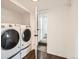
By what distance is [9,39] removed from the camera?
190 centimetres

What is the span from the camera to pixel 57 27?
10.9 feet

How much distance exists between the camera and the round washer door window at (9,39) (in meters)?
1.71

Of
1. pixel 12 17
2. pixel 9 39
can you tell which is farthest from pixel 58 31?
pixel 9 39

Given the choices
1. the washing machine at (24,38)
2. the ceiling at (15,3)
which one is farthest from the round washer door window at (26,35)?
the ceiling at (15,3)

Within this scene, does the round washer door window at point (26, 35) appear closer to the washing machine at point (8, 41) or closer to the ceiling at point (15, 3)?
the washing machine at point (8, 41)

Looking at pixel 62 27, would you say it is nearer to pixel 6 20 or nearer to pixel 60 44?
pixel 60 44

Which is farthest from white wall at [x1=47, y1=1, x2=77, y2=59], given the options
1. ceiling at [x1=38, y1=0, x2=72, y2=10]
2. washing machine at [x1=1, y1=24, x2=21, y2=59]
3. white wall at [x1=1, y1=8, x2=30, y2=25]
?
washing machine at [x1=1, y1=24, x2=21, y2=59]

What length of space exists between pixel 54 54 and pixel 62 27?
95 centimetres

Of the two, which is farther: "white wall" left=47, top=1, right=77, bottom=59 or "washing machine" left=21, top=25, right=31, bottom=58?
"white wall" left=47, top=1, right=77, bottom=59

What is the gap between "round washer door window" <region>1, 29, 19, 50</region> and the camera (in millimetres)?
1712

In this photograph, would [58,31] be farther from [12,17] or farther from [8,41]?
[8,41]

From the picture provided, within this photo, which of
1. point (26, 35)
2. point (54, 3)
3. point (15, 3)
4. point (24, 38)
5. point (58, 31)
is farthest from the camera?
point (58, 31)

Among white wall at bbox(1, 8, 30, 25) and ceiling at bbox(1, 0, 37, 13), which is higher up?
ceiling at bbox(1, 0, 37, 13)

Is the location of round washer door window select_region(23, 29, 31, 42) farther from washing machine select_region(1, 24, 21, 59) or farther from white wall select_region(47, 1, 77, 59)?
white wall select_region(47, 1, 77, 59)
